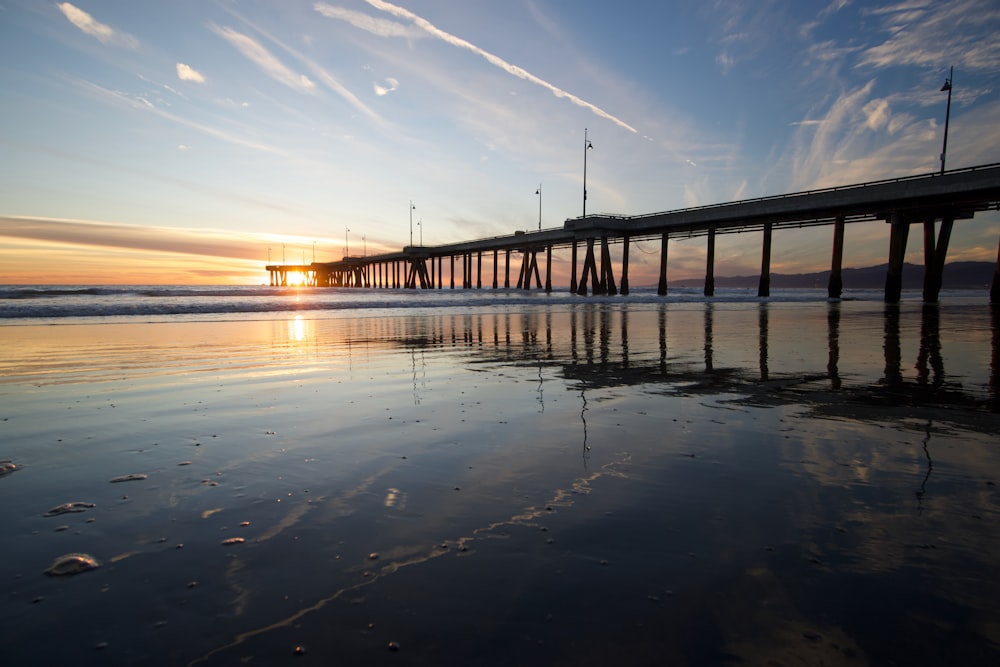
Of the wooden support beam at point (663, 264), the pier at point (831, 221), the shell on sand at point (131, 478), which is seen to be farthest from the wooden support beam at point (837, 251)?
the shell on sand at point (131, 478)

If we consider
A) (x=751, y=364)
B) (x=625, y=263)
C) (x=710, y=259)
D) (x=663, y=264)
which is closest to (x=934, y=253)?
(x=710, y=259)

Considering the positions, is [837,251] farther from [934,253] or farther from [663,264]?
[663,264]

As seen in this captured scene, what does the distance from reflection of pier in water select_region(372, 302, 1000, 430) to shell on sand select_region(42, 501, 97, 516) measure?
15.7ft

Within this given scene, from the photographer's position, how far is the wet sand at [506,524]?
1.82 meters

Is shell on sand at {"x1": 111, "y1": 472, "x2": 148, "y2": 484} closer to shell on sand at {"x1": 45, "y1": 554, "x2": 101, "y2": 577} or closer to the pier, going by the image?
shell on sand at {"x1": 45, "y1": 554, "x2": 101, "y2": 577}

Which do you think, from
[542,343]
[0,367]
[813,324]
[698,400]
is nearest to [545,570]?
[698,400]

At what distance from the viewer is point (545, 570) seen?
227 cm

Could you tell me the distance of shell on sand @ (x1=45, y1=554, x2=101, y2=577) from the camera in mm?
2311

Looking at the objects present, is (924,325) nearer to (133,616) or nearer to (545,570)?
(545,570)

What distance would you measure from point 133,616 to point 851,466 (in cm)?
451

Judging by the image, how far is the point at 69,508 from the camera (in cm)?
300

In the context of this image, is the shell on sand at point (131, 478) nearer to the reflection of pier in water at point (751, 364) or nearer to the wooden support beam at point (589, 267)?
the reflection of pier in water at point (751, 364)

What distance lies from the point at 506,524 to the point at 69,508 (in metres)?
2.78

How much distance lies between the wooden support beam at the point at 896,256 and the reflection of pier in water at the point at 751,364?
73.8 feet
